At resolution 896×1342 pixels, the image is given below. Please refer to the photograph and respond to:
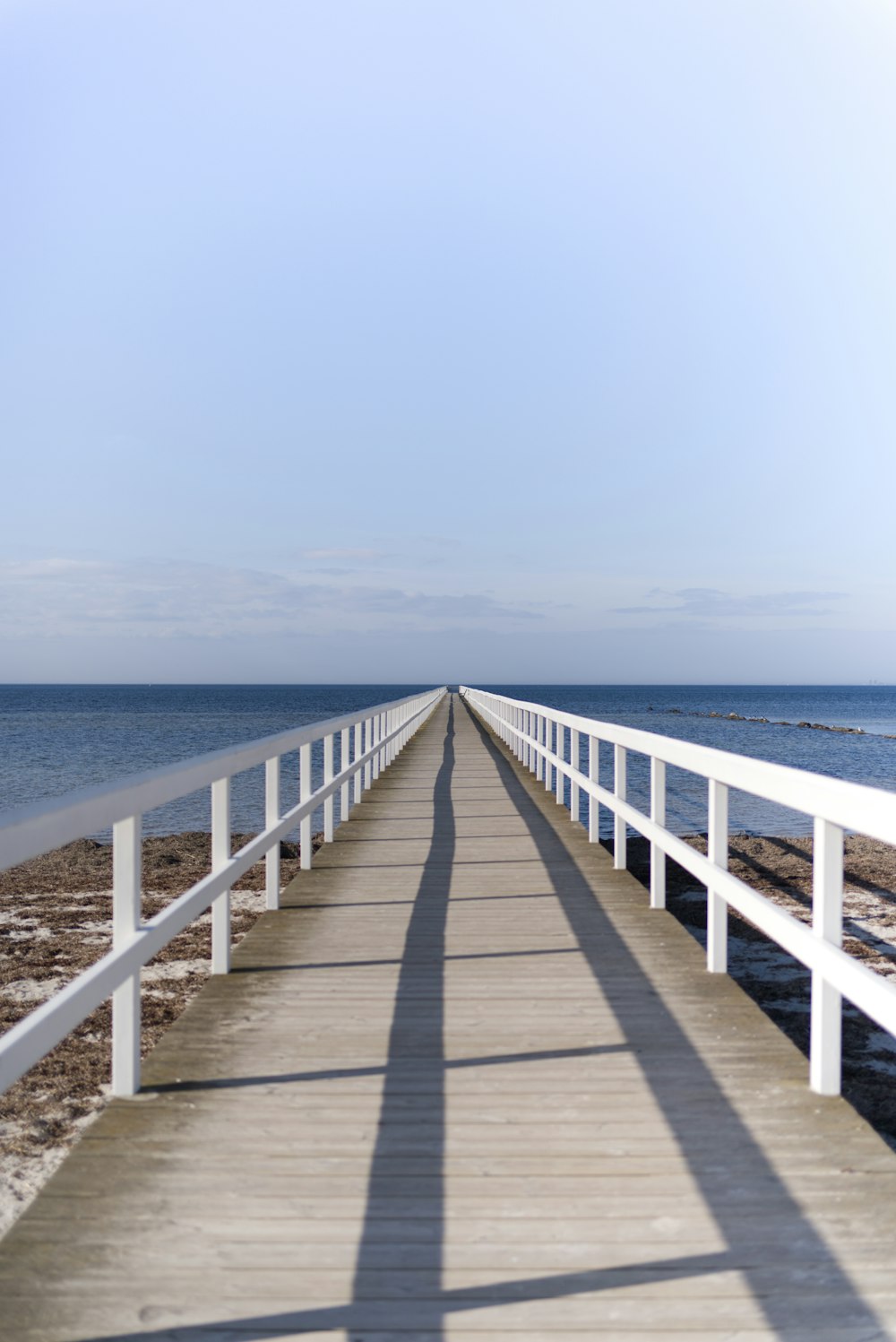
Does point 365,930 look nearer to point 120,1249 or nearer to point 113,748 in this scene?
point 120,1249

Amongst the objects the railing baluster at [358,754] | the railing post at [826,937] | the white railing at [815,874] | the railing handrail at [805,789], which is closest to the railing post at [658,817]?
the white railing at [815,874]

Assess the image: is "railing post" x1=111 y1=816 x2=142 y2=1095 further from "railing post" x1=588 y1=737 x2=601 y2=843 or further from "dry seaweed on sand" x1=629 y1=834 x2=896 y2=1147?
"railing post" x1=588 y1=737 x2=601 y2=843

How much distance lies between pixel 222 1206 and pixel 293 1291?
54 centimetres

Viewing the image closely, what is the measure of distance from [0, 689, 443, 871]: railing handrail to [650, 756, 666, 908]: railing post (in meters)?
2.70

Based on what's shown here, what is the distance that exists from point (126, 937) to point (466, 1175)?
4.93 feet

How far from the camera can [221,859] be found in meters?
5.32

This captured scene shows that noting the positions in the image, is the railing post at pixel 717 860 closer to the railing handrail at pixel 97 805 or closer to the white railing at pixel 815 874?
the white railing at pixel 815 874

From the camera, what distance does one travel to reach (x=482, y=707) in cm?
4134

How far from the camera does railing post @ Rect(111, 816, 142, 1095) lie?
12.8 ft

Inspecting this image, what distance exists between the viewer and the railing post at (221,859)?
5336 mm

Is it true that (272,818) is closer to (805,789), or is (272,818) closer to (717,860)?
(717,860)

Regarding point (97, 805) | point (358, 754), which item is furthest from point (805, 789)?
point (358, 754)

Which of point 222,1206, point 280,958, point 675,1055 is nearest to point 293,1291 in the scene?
point 222,1206

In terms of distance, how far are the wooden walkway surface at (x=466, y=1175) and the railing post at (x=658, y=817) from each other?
1.12 meters
